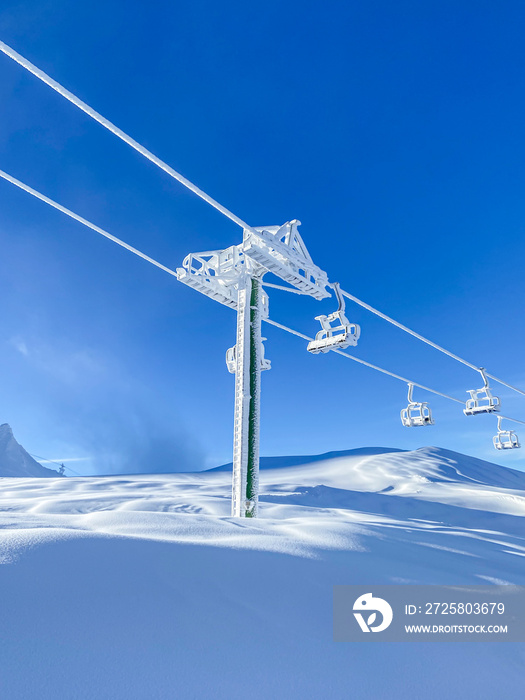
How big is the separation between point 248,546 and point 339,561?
0.81 meters

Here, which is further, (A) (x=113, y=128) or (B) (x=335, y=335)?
(B) (x=335, y=335)

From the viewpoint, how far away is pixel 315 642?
2.76m

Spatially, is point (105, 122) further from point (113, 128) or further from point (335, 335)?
point (335, 335)

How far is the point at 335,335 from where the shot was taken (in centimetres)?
1039

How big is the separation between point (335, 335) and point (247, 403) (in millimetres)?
2677

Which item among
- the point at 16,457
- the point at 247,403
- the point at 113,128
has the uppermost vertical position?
the point at 113,128

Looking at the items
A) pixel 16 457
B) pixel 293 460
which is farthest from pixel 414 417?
pixel 16 457

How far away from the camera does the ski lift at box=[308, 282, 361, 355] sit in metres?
10.2

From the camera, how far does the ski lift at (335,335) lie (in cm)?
1020

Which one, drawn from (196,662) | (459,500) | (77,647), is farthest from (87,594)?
(459,500)

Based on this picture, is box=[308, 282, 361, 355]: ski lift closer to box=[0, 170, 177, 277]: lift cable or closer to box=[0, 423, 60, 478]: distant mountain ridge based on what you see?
box=[0, 170, 177, 277]: lift cable

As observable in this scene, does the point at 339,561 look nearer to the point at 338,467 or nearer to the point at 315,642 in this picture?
the point at 315,642

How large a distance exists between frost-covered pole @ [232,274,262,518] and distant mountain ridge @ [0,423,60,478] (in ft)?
479

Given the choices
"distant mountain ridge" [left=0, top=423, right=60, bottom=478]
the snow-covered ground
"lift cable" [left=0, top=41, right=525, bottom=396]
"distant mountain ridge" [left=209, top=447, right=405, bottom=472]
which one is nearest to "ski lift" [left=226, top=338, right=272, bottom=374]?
"lift cable" [left=0, top=41, right=525, bottom=396]
